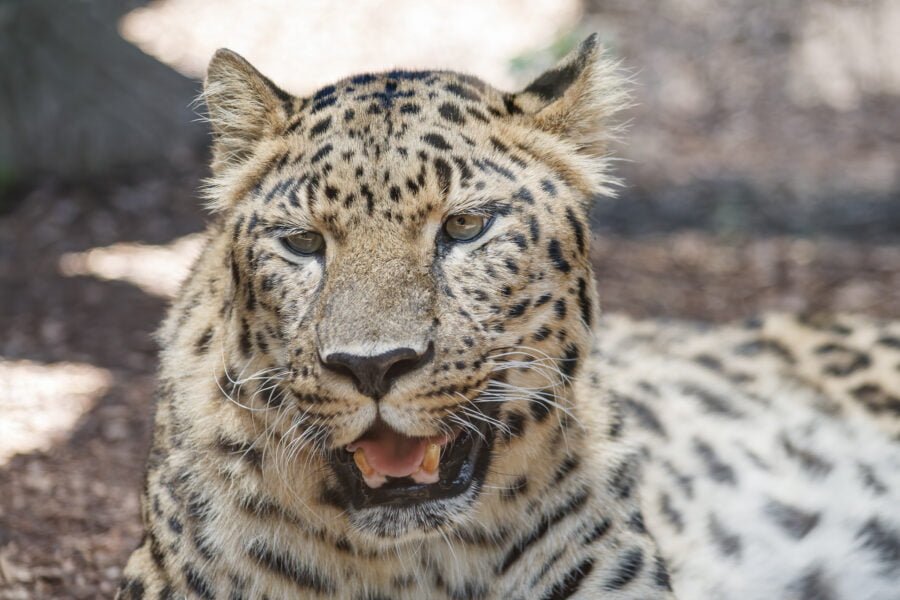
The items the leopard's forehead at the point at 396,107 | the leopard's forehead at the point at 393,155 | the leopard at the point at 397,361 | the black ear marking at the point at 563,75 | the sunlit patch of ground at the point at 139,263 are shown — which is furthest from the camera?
the sunlit patch of ground at the point at 139,263

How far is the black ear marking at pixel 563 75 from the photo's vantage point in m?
4.08

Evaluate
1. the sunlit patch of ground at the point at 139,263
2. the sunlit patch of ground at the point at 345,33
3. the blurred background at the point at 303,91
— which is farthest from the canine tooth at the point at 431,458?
the sunlit patch of ground at the point at 345,33

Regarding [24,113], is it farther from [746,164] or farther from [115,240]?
[746,164]

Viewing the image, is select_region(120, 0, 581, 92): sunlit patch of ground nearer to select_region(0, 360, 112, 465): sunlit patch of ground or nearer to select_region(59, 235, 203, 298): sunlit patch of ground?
select_region(59, 235, 203, 298): sunlit patch of ground

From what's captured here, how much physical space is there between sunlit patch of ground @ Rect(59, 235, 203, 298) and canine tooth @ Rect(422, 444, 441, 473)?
5.35m

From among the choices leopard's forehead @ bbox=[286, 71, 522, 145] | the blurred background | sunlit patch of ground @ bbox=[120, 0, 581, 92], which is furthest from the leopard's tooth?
sunlit patch of ground @ bbox=[120, 0, 581, 92]

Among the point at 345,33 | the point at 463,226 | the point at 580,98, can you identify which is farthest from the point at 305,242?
the point at 345,33

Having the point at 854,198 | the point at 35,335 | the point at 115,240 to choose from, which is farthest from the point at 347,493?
the point at 854,198

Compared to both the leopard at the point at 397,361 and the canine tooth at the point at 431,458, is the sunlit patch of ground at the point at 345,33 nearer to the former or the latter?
the leopard at the point at 397,361

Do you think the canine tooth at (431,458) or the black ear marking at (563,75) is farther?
the black ear marking at (563,75)

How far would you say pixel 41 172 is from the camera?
10.3m

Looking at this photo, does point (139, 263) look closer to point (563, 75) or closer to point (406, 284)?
point (563, 75)

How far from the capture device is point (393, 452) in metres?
3.47

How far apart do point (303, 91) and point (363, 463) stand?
29.8ft
